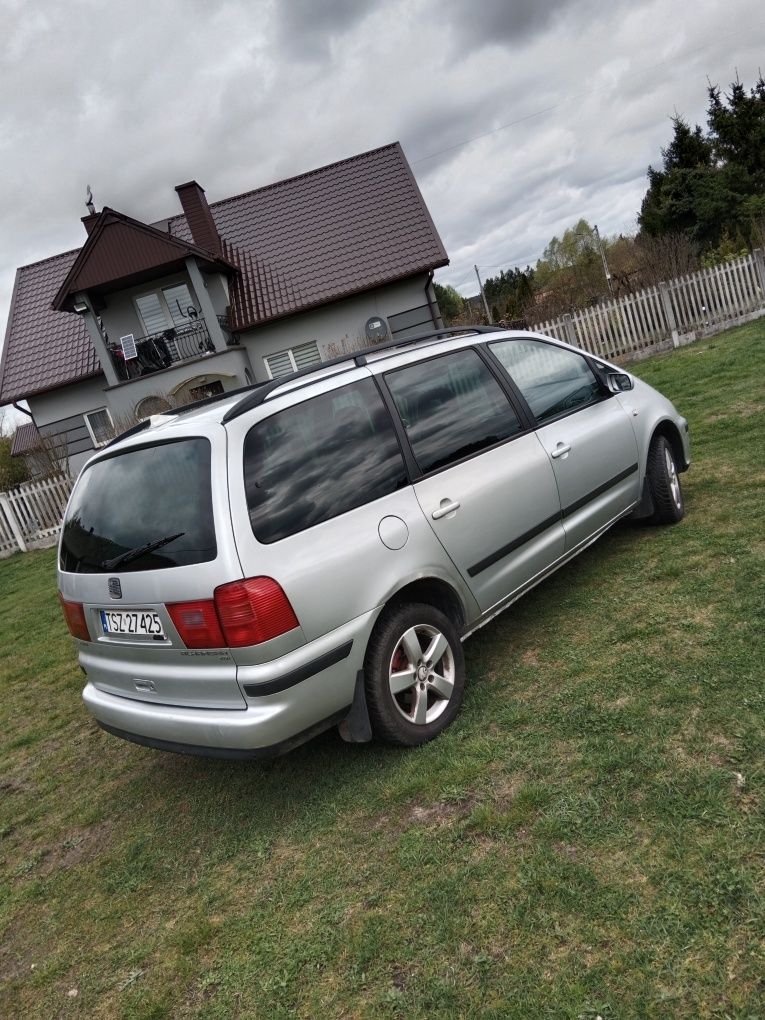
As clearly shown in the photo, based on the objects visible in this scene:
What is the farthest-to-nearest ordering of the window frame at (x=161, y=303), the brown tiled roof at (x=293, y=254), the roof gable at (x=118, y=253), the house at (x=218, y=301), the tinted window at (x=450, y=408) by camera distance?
the window frame at (x=161, y=303)
the brown tiled roof at (x=293, y=254)
the house at (x=218, y=301)
the roof gable at (x=118, y=253)
the tinted window at (x=450, y=408)

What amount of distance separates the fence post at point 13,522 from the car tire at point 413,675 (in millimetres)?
13313

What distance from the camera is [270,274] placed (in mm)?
21578

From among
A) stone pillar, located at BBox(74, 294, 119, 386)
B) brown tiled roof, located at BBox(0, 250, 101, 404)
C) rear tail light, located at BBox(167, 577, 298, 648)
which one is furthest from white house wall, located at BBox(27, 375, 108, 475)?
rear tail light, located at BBox(167, 577, 298, 648)

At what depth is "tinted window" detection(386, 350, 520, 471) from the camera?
346cm

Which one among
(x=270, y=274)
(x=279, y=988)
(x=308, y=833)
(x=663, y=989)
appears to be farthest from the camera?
(x=270, y=274)

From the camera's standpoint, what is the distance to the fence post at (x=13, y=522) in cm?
1421

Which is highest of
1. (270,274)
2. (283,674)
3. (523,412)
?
(270,274)

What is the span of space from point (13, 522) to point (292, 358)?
31.1 feet

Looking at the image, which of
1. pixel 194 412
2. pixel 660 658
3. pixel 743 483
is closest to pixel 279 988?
pixel 660 658

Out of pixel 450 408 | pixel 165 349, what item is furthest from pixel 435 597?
pixel 165 349

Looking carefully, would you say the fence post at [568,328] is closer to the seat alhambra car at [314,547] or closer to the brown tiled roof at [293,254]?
the brown tiled roof at [293,254]

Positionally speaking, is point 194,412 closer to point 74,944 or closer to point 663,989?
point 74,944

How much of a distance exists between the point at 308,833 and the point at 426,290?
63.4 feet

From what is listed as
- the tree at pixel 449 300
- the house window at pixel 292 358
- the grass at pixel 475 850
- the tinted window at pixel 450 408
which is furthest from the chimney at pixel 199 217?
the tree at pixel 449 300
